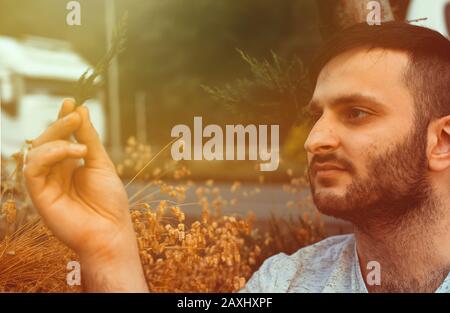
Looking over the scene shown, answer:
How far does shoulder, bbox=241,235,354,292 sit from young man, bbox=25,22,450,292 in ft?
0.15

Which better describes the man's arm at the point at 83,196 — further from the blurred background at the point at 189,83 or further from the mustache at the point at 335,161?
the mustache at the point at 335,161

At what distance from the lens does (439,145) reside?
2752 millimetres

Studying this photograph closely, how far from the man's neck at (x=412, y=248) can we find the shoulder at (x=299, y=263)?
0.13 meters

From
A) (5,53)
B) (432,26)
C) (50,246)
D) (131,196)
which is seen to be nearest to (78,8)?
(5,53)

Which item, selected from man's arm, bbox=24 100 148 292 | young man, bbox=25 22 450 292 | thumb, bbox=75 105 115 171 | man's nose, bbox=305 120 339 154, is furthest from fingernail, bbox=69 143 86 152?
man's nose, bbox=305 120 339 154

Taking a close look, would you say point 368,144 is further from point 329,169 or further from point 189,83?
point 189,83

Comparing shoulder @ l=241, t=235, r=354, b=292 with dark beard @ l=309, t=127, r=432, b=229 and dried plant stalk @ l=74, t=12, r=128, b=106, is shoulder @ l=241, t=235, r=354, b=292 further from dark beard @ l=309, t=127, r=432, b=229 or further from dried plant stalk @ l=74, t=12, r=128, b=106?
dried plant stalk @ l=74, t=12, r=128, b=106

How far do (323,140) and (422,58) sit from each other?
0.54 meters

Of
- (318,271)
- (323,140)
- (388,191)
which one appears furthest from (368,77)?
(318,271)

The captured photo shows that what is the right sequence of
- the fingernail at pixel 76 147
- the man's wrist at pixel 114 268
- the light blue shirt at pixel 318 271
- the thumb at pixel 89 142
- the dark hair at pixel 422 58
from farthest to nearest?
the light blue shirt at pixel 318 271
the dark hair at pixel 422 58
the man's wrist at pixel 114 268
the thumb at pixel 89 142
the fingernail at pixel 76 147

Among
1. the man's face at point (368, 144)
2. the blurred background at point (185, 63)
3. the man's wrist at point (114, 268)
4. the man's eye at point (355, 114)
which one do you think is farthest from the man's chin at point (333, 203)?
the man's wrist at point (114, 268)

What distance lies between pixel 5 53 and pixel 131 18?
2.35ft

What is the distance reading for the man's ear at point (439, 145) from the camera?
107 inches

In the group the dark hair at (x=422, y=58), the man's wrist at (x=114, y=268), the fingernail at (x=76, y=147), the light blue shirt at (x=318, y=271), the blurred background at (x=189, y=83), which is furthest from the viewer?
the blurred background at (x=189, y=83)
